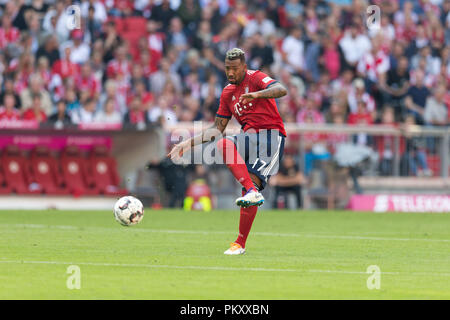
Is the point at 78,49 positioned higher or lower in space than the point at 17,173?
higher

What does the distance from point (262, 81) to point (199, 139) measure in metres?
1.11

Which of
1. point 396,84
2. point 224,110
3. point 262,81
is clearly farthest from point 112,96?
point 262,81

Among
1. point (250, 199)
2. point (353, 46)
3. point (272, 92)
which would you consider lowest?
point (250, 199)

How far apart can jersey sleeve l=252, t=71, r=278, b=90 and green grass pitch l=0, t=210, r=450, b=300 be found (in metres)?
2.06

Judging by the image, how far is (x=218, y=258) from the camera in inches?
476

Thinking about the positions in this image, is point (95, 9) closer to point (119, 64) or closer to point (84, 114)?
point (119, 64)

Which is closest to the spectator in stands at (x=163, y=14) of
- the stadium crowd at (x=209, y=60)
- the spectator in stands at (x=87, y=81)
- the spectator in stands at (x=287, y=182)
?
the stadium crowd at (x=209, y=60)

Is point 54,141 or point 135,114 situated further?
point 54,141

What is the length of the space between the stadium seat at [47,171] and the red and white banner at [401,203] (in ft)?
23.0

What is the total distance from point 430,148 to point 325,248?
12.7 m

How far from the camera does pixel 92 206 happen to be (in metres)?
24.3

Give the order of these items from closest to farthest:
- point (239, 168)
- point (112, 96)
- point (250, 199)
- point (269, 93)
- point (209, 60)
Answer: point (250, 199), point (269, 93), point (239, 168), point (112, 96), point (209, 60)

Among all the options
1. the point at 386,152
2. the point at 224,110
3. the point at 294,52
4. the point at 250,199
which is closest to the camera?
the point at 250,199
